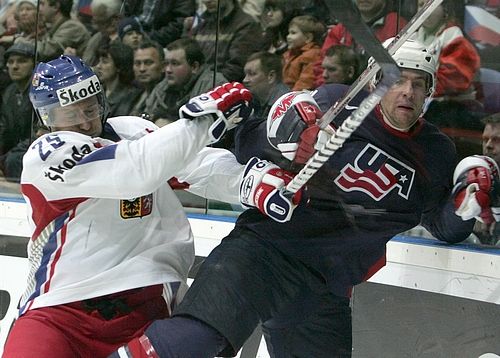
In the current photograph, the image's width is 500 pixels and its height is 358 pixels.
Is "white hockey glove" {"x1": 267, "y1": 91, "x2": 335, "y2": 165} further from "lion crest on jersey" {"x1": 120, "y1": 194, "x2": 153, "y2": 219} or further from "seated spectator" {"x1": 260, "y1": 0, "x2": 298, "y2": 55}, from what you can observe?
"seated spectator" {"x1": 260, "y1": 0, "x2": 298, "y2": 55}

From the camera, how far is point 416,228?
9.66 ft

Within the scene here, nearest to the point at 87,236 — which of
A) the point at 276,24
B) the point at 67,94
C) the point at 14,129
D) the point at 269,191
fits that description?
the point at 67,94

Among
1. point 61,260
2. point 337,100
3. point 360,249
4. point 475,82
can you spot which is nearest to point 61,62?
point 61,260

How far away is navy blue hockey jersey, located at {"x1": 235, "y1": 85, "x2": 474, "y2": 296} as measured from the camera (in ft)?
8.69

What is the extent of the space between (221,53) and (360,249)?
1.10 m

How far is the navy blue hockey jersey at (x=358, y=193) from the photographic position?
2.65 metres

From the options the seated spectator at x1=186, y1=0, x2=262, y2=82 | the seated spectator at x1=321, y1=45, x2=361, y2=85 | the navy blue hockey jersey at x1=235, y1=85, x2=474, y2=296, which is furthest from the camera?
the seated spectator at x1=186, y1=0, x2=262, y2=82

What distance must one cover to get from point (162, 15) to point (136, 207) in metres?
1.28

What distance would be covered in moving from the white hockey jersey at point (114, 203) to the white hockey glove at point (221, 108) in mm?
29

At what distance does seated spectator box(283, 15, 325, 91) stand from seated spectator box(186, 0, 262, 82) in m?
0.16

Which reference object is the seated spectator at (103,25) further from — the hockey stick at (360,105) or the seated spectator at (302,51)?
the hockey stick at (360,105)

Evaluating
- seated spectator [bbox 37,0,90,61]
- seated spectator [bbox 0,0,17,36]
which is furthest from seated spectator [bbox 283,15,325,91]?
seated spectator [bbox 0,0,17,36]

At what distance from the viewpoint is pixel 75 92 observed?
105 inches

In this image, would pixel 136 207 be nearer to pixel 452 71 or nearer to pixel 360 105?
pixel 360 105
